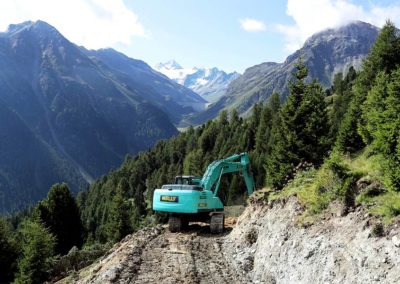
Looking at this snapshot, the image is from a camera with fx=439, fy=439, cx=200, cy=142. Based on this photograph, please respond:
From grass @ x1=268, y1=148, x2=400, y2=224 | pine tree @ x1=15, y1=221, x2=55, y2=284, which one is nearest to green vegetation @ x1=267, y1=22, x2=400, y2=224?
grass @ x1=268, y1=148, x2=400, y2=224

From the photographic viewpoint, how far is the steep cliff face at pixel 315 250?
11.6 m

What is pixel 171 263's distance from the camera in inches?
872

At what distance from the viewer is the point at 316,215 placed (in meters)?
16.7

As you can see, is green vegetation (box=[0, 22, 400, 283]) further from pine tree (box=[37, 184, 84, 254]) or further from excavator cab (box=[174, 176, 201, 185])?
excavator cab (box=[174, 176, 201, 185])

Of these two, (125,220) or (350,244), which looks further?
(125,220)

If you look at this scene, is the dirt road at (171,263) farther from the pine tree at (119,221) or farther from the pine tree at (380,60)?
the pine tree at (119,221)

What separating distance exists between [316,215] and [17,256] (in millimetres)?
44240

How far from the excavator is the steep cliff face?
6.54 m

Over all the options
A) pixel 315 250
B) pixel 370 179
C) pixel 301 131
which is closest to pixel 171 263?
pixel 315 250

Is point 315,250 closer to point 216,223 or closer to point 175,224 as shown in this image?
point 216,223

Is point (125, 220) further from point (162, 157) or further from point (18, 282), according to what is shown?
point (162, 157)

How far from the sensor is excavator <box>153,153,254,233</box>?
98.0 feet

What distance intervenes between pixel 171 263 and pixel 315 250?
934cm


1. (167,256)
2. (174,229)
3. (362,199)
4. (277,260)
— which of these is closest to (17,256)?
(174,229)
